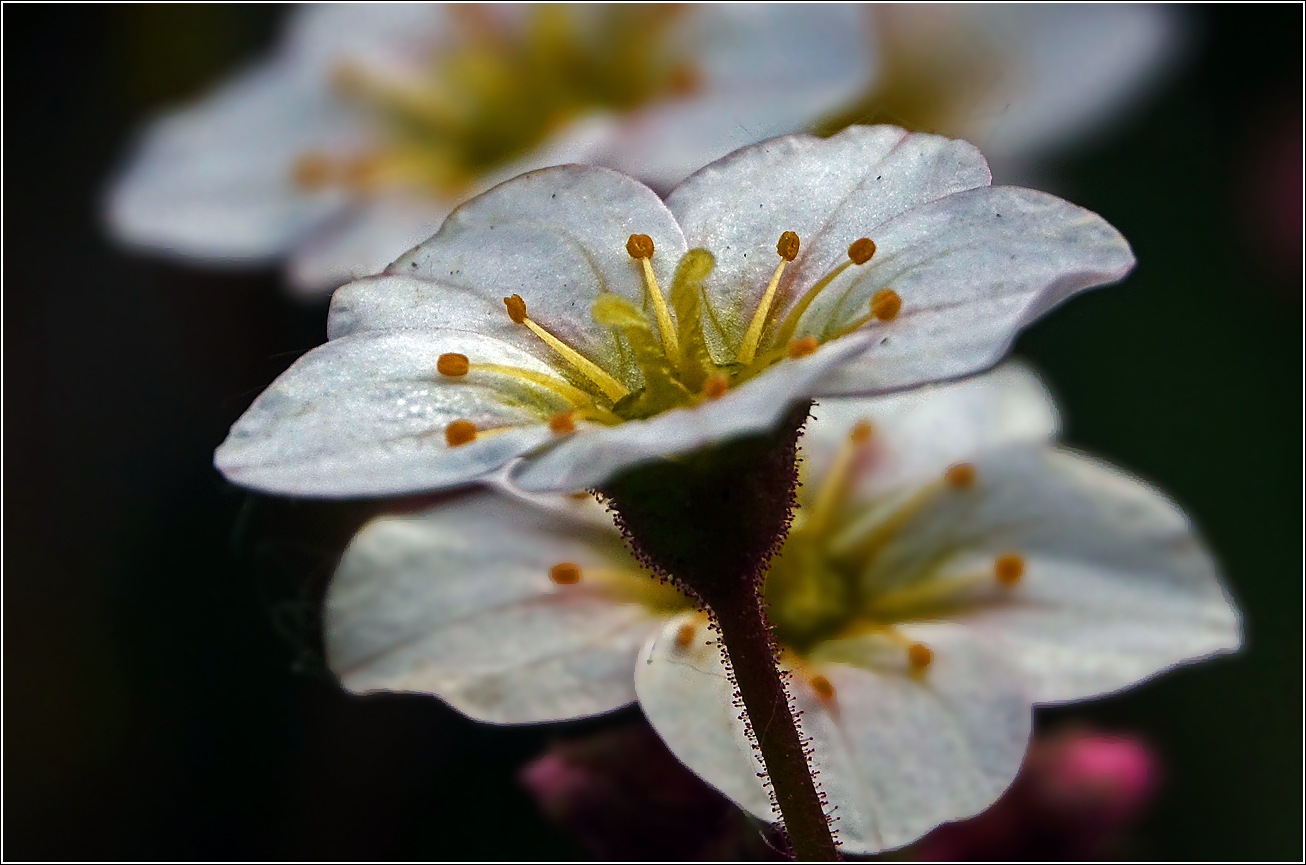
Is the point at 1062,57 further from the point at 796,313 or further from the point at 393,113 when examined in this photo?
the point at 796,313

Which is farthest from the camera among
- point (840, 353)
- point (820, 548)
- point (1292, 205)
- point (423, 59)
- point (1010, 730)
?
point (1292, 205)

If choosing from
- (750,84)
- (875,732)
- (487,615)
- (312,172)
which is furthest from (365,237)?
(875,732)

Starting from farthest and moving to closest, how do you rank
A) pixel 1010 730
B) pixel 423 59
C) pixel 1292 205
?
pixel 1292 205
pixel 423 59
pixel 1010 730

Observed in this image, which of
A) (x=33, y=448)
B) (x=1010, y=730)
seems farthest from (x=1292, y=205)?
(x=33, y=448)

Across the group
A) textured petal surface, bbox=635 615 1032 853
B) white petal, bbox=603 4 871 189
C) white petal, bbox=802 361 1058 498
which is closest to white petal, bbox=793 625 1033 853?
textured petal surface, bbox=635 615 1032 853

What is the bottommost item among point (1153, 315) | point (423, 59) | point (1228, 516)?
point (1228, 516)

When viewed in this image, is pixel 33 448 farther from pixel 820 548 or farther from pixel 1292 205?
pixel 1292 205
